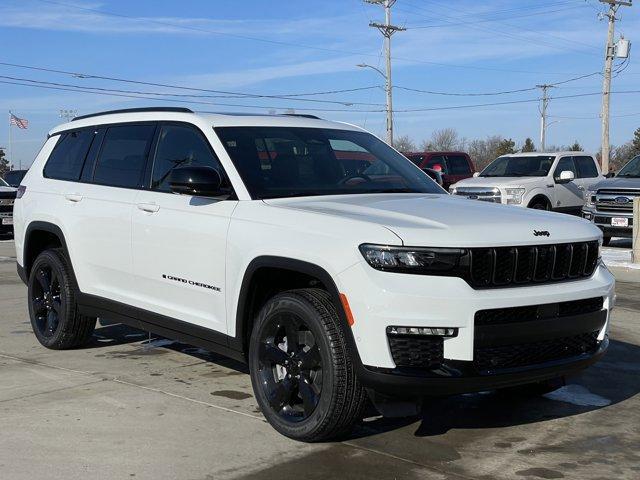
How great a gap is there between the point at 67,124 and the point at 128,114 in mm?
1086

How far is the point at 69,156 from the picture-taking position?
6.80m

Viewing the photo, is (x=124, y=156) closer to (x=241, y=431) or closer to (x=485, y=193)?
(x=241, y=431)

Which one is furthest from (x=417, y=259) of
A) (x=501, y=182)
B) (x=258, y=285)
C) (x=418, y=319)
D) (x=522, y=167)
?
(x=522, y=167)

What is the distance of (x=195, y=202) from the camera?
17.1 feet

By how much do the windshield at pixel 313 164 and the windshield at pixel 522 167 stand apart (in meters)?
13.5

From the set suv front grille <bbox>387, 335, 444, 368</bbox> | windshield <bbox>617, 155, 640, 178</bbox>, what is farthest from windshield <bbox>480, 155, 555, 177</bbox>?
suv front grille <bbox>387, 335, 444, 368</bbox>

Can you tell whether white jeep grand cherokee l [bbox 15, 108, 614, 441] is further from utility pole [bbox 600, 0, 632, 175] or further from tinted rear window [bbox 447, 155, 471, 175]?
utility pole [bbox 600, 0, 632, 175]

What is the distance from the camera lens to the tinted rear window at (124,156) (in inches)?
232

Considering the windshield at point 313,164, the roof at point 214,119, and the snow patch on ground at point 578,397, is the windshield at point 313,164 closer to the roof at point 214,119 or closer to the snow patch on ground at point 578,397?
the roof at point 214,119

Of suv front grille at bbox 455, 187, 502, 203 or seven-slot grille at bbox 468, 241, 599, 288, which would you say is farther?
suv front grille at bbox 455, 187, 502, 203

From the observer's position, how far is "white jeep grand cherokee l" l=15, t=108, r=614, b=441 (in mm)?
3977

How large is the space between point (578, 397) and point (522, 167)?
14.2m

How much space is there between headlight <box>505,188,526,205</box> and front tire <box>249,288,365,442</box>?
13843 millimetres

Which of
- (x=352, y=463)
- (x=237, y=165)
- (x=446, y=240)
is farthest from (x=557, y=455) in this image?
(x=237, y=165)
